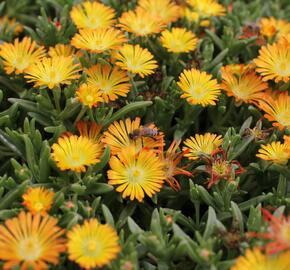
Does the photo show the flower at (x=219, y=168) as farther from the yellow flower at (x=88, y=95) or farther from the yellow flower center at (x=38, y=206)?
the yellow flower center at (x=38, y=206)

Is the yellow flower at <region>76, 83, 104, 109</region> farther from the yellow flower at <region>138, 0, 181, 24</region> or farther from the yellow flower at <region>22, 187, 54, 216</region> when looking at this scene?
the yellow flower at <region>138, 0, 181, 24</region>

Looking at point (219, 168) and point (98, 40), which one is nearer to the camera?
point (219, 168)

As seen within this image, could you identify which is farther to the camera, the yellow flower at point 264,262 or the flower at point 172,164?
the flower at point 172,164

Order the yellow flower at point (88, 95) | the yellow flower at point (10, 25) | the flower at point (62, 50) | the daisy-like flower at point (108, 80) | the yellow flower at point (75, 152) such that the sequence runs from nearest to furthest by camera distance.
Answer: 1. the yellow flower at point (75, 152)
2. the yellow flower at point (88, 95)
3. the daisy-like flower at point (108, 80)
4. the flower at point (62, 50)
5. the yellow flower at point (10, 25)

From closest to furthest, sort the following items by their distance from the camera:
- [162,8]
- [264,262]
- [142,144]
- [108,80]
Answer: [264,262] → [142,144] → [108,80] → [162,8]

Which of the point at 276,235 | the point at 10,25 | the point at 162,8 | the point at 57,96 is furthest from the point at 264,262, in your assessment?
the point at 10,25

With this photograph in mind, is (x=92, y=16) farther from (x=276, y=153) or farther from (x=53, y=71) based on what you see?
(x=276, y=153)

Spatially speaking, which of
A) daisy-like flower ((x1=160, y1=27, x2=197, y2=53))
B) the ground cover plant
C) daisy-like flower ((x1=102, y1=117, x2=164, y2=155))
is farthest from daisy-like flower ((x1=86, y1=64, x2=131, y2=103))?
daisy-like flower ((x1=160, y1=27, x2=197, y2=53))

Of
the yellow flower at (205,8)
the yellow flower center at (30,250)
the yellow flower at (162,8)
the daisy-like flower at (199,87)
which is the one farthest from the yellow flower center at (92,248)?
the yellow flower at (205,8)
